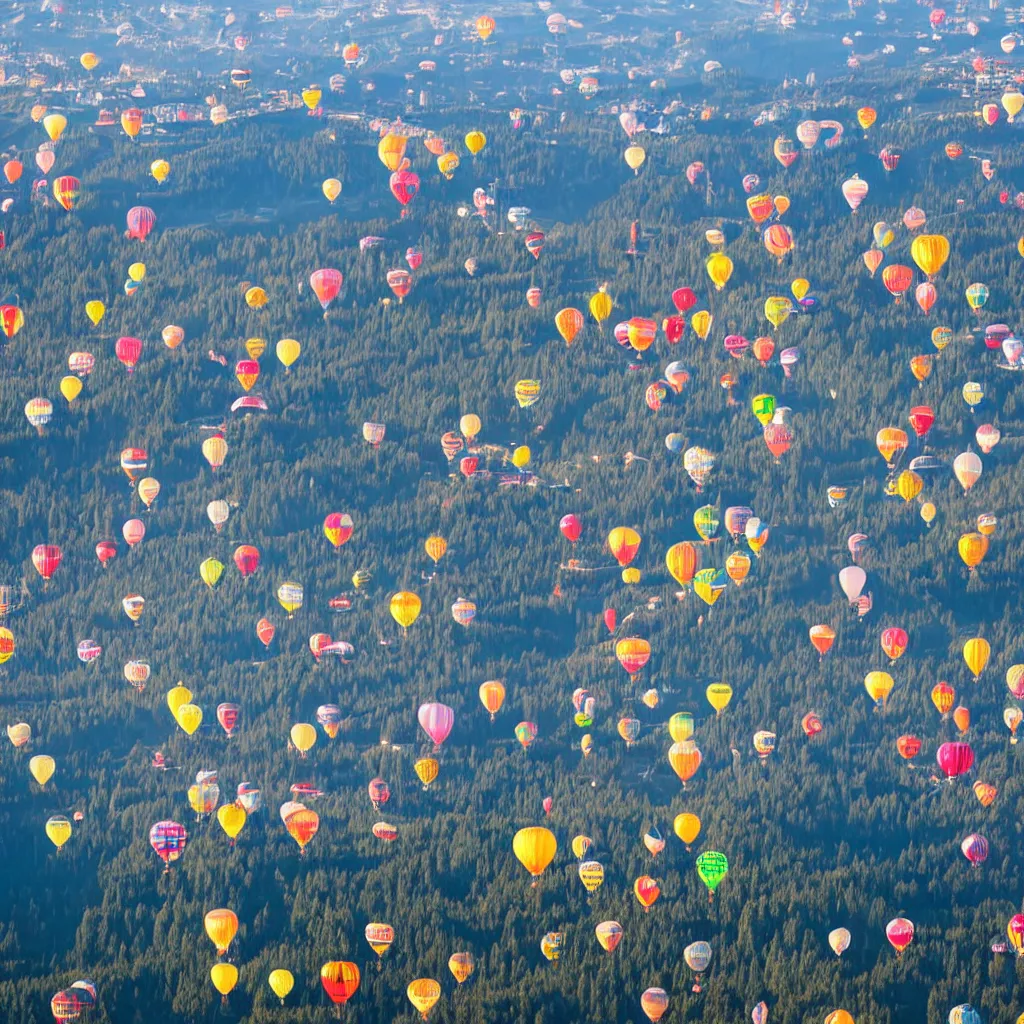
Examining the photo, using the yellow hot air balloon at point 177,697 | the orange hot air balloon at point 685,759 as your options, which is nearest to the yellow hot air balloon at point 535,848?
the orange hot air balloon at point 685,759

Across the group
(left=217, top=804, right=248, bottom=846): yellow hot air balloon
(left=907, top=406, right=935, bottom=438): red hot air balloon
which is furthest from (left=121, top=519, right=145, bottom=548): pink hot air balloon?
(left=907, top=406, right=935, bottom=438): red hot air balloon

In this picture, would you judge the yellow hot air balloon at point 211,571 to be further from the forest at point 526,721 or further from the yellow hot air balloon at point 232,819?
the yellow hot air balloon at point 232,819

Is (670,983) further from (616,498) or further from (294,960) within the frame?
(616,498)

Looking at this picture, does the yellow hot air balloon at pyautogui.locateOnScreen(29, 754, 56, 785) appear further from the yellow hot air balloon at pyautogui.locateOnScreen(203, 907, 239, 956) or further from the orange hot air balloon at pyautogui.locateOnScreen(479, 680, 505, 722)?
the orange hot air balloon at pyautogui.locateOnScreen(479, 680, 505, 722)

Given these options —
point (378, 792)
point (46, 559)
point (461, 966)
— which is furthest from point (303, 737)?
point (461, 966)

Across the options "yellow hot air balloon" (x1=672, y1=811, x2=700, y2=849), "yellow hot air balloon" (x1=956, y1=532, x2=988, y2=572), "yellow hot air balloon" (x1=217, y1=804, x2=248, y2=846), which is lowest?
"yellow hot air balloon" (x1=956, y1=532, x2=988, y2=572)
